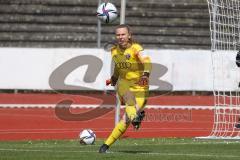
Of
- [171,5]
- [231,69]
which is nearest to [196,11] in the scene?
[171,5]

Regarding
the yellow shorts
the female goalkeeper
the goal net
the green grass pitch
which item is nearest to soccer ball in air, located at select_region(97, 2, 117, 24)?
the goal net

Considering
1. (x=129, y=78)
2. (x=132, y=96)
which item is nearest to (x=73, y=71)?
(x=129, y=78)

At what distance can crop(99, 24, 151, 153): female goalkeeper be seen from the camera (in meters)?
11.8

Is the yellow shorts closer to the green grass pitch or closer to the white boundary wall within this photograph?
the green grass pitch

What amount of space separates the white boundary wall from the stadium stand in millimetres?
4658

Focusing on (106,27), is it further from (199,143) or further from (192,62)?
(199,143)

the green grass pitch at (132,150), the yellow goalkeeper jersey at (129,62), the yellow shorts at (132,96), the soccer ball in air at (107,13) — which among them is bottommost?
the green grass pitch at (132,150)

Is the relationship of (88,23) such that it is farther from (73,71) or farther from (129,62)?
(129,62)

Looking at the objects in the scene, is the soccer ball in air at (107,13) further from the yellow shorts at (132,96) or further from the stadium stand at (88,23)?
the stadium stand at (88,23)

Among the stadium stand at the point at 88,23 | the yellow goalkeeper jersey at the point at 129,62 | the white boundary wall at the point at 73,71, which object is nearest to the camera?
the yellow goalkeeper jersey at the point at 129,62

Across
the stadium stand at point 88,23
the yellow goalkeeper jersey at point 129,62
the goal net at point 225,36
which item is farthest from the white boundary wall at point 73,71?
the yellow goalkeeper jersey at point 129,62

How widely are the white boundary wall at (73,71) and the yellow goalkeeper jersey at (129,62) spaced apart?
45.0ft

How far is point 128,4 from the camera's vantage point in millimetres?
33844

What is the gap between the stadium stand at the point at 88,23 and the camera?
31.9 meters
